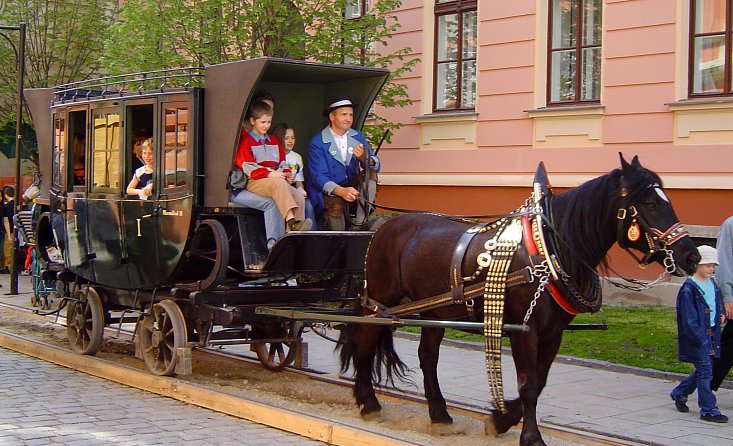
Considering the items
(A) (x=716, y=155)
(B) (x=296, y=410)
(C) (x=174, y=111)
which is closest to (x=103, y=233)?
(C) (x=174, y=111)

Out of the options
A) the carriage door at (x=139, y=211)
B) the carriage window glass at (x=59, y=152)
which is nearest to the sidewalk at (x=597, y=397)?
the carriage door at (x=139, y=211)

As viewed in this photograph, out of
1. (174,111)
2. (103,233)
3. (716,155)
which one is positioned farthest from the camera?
(716,155)

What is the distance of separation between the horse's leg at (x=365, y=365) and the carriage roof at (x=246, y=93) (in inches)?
73.5

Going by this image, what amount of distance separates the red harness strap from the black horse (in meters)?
0.03

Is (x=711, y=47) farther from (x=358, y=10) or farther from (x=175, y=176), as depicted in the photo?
(x=175, y=176)

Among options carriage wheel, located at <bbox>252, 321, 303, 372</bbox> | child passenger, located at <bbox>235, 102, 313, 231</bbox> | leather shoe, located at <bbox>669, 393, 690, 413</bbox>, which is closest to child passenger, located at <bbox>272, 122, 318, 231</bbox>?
child passenger, located at <bbox>235, 102, 313, 231</bbox>

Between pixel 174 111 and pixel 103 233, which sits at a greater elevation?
pixel 174 111

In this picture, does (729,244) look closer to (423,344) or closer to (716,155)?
(423,344)

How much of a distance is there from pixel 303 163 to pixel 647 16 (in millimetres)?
7104

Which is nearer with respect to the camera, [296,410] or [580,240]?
[580,240]

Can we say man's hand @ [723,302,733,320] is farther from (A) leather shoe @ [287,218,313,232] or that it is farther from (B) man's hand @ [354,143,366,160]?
(A) leather shoe @ [287,218,313,232]

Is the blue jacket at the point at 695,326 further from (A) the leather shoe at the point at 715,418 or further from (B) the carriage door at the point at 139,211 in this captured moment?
(B) the carriage door at the point at 139,211

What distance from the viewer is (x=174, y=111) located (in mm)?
9398

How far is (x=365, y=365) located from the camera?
26.5 ft
